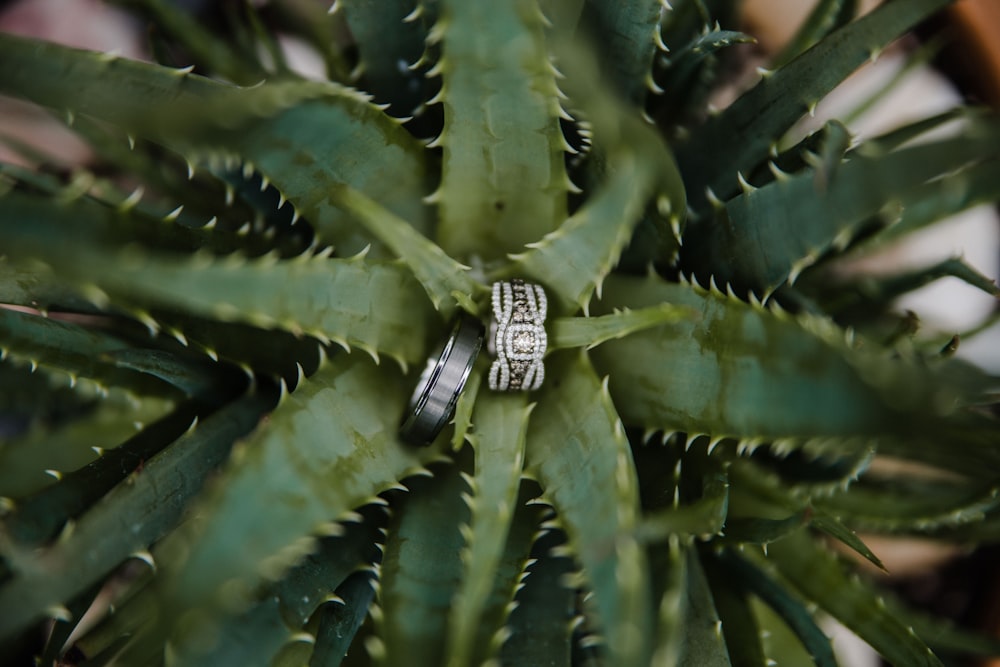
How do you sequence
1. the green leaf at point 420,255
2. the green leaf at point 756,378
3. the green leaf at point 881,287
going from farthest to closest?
the green leaf at point 881,287 < the green leaf at point 420,255 < the green leaf at point 756,378

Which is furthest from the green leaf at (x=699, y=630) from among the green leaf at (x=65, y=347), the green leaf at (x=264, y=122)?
the green leaf at (x=65, y=347)

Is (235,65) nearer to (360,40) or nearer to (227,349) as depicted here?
(360,40)

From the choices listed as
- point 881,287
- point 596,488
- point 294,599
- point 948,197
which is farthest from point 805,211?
point 294,599

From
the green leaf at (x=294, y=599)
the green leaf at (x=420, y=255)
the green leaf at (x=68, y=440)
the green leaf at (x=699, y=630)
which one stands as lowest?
the green leaf at (x=68, y=440)

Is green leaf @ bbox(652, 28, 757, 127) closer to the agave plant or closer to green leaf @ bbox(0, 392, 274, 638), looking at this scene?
the agave plant

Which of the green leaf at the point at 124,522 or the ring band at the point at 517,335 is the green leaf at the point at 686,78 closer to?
the ring band at the point at 517,335

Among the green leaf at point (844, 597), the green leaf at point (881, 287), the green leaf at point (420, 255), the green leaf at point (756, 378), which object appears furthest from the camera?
the green leaf at point (881, 287)
